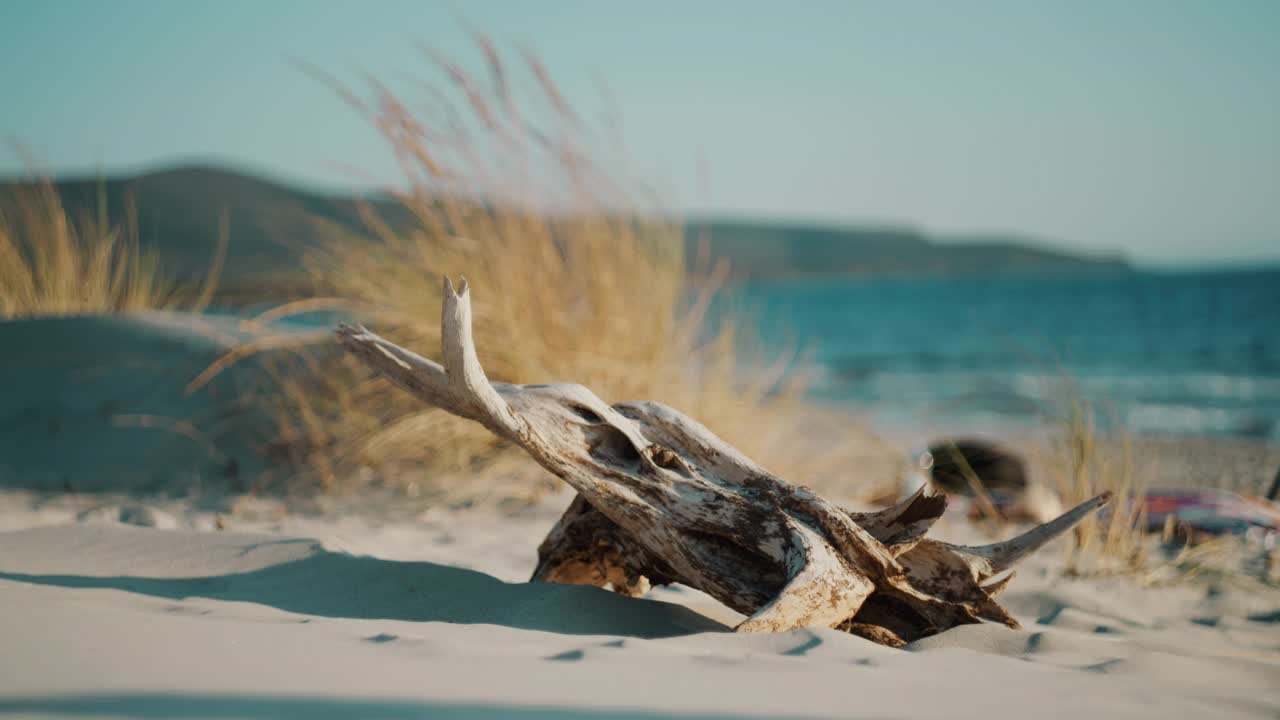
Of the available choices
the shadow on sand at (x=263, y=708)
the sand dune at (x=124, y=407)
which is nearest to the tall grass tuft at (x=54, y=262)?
the sand dune at (x=124, y=407)

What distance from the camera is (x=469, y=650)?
1.39 meters

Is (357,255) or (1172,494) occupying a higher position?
(357,255)

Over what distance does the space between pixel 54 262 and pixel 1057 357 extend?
204 inches

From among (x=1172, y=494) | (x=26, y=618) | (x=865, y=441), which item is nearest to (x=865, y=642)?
(x=26, y=618)

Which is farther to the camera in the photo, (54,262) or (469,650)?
(54,262)

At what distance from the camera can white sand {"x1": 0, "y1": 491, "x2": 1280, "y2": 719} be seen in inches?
45.8

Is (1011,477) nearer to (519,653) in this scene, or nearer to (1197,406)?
(519,653)

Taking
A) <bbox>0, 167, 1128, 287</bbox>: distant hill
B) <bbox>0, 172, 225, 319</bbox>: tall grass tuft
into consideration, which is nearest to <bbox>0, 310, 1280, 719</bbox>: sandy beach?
<bbox>0, 172, 225, 319</bbox>: tall grass tuft

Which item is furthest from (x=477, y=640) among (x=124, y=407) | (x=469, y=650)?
(x=124, y=407)

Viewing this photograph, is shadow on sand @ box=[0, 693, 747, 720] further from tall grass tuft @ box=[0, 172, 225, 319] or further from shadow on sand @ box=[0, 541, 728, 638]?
tall grass tuft @ box=[0, 172, 225, 319]

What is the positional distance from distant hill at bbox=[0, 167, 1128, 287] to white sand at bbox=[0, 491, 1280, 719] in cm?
2386

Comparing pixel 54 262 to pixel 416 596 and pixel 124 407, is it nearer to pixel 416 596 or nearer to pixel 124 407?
pixel 124 407

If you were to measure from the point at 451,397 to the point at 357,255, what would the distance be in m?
2.28

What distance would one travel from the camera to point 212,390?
4164 mm
